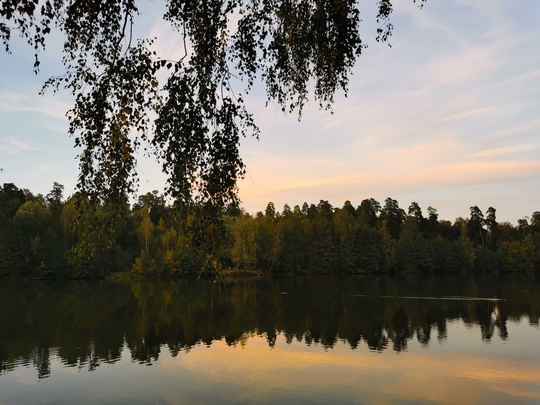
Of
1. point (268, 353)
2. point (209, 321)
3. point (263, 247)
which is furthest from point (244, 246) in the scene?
point (268, 353)

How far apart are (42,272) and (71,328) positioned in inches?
2225

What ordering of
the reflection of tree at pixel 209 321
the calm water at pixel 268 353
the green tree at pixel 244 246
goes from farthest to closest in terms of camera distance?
the green tree at pixel 244 246
the reflection of tree at pixel 209 321
the calm water at pixel 268 353

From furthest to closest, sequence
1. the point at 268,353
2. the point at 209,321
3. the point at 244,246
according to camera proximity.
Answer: the point at 244,246, the point at 209,321, the point at 268,353

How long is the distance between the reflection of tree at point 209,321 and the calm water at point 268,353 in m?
0.11

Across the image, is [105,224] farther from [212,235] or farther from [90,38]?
[90,38]

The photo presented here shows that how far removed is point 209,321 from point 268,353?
485 inches

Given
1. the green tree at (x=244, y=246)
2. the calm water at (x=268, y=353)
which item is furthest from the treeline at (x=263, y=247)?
the calm water at (x=268, y=353)

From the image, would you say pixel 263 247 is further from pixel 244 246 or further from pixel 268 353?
pixel 268 353

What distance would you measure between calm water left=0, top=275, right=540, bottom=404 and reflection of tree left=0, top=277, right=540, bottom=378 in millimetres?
112

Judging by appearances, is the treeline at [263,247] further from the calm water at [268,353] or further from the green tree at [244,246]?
the calm water at [268,353]

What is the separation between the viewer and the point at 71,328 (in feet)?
108

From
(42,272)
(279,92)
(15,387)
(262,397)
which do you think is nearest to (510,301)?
(262,397)

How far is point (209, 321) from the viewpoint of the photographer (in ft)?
121

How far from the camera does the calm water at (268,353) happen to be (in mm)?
18859
